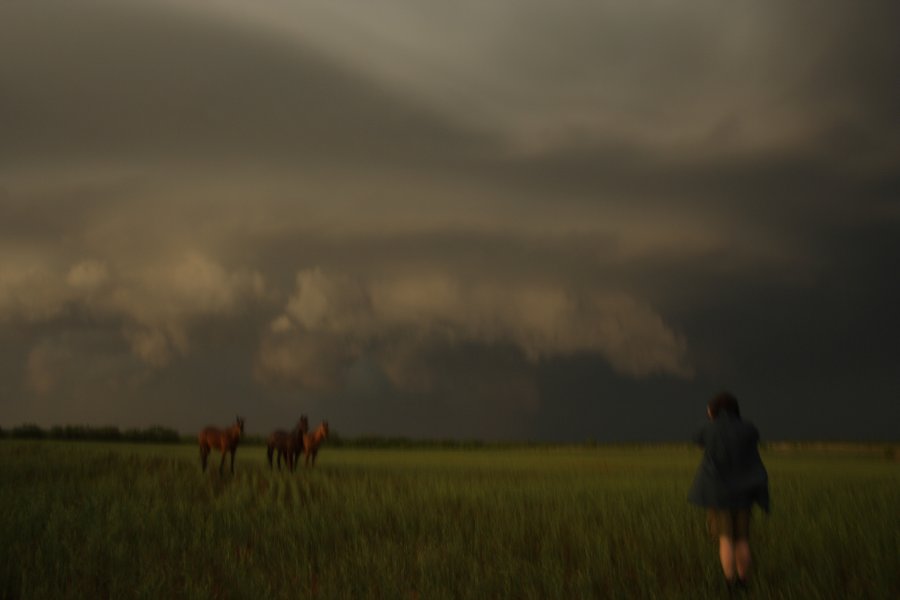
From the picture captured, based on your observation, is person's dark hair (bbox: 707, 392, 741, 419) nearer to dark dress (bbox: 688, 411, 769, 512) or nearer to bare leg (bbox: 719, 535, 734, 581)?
dark dress (bbox: 688, 411, 769, 512)

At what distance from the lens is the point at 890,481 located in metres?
22.4

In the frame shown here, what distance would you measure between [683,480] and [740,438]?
1468cm

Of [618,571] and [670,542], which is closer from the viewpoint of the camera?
[618,571]

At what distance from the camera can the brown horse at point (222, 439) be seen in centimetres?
2406

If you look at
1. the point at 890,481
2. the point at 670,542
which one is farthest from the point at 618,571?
the point at 890,481

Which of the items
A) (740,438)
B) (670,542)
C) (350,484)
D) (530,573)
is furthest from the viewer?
(350,484)

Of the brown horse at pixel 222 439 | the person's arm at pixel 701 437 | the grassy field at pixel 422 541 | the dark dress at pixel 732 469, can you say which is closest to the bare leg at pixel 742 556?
the dark dress at pixel 732 469

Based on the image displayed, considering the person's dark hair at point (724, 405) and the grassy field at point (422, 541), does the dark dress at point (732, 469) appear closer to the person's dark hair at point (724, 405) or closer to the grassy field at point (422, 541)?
the person's dark hair at point (724, 405)

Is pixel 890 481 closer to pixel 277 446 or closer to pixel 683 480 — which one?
pixel 683 480

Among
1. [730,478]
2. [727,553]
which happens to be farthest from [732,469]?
[727,553]

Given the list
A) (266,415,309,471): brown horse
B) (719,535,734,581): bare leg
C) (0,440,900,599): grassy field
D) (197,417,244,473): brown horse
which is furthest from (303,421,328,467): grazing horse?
(719,535,734,581): bare leg

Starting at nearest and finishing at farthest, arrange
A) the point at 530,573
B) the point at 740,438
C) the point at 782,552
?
1. the point at 740,438
2. the point at 530,573
3. the point at 782,552

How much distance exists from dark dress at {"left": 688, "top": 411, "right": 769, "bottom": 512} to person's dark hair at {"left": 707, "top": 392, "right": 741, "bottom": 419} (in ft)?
0.24

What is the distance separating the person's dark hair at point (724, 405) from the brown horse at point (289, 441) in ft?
59.4
